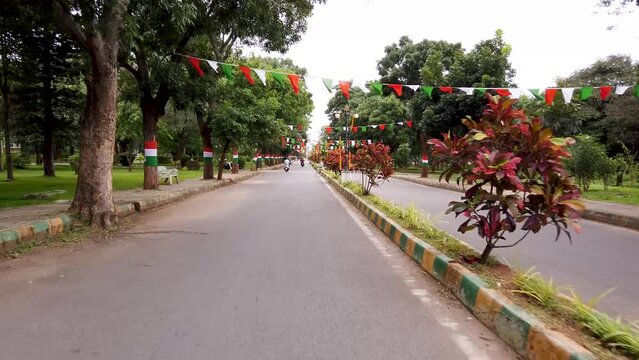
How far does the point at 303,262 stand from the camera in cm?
600

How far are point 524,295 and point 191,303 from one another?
2.97 metres

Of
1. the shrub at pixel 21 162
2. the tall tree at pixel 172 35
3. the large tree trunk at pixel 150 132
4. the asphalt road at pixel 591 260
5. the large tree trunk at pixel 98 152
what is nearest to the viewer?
the asphalt road at pixel 591 260

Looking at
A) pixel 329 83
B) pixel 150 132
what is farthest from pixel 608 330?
pixel 150 132

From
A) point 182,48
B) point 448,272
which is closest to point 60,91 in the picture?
point 182,48

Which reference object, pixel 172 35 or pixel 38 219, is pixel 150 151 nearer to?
pixel 172 35

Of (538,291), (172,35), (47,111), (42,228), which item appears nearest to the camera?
(538,291)

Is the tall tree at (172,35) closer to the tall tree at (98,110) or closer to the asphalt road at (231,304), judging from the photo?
the tall tree at (98,110)

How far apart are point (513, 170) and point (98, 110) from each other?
24.2 ft

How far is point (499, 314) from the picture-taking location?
3.66m

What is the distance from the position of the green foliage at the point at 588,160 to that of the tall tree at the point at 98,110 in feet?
46.1

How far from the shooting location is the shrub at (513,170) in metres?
4.31

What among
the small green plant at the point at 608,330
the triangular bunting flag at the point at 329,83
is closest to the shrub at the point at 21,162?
the triangular bunting flag at the point at 329,83

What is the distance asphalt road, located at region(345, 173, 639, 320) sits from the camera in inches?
183

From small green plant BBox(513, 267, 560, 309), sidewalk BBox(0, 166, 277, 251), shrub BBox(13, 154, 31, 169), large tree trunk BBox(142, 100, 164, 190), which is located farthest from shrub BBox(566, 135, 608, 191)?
shrub BBox(13, 154, 31, 169)
